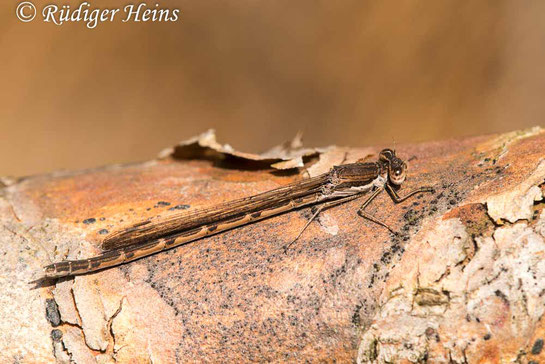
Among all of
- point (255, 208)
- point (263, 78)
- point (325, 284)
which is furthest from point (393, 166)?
Result: point (263, 78)

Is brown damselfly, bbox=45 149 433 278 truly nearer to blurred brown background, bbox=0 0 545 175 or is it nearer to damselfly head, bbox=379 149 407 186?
damselfly head, bbox=379 149 407 186

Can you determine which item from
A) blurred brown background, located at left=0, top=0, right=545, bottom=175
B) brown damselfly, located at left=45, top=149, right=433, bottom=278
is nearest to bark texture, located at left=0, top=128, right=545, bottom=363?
brown damselfly, located at left=45, top=149, right=433, bottom=278

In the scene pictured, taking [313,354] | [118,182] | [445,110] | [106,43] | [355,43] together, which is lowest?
[313,354]

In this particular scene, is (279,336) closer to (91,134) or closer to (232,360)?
(232,360)

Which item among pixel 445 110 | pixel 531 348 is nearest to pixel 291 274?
pixel 531 348

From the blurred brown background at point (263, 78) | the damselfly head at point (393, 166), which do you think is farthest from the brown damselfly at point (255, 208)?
the blurred brown background at point (263, 78)

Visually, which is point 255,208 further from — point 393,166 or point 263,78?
point 263,78
